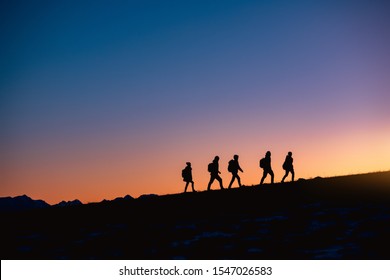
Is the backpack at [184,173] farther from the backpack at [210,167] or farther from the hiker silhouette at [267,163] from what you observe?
the hiker silhouette at [267,163]

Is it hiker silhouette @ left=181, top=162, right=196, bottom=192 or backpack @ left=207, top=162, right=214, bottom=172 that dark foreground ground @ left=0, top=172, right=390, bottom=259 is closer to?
backpack @ left=207, top=162, right=214, bottom=172

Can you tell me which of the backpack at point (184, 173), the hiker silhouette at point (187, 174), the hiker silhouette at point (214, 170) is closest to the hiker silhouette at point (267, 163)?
the hiker silhouette at point (214, 170)

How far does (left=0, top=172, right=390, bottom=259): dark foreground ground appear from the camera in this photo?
967 cm

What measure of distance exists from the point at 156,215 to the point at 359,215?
6.55 meters

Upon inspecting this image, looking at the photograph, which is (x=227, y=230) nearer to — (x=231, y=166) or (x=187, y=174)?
(x=231, y=166)

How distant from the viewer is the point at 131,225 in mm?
14320

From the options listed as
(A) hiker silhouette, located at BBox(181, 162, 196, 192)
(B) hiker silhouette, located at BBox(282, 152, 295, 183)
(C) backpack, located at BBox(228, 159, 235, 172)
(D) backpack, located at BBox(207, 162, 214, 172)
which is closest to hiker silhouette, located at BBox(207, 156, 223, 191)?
(D) backpack, located at BBox(207, 162, 214, 172)

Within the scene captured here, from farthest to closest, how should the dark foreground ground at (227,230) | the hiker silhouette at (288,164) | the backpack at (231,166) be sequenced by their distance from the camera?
the hiker silhouette at (288,164), the backpack at (231,166), the dark foreground ground at (227,230)

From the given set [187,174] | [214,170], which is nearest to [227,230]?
[214,170]

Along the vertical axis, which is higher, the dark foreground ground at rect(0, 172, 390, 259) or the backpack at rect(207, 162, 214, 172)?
the backpack at rect(207, 162, 214, 172)

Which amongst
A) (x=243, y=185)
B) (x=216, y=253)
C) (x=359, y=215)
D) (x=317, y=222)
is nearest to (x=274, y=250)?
(x=216, y=253)

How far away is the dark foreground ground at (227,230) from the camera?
31.7ft

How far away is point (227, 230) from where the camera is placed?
39.3ft

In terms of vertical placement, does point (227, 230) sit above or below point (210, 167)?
below
